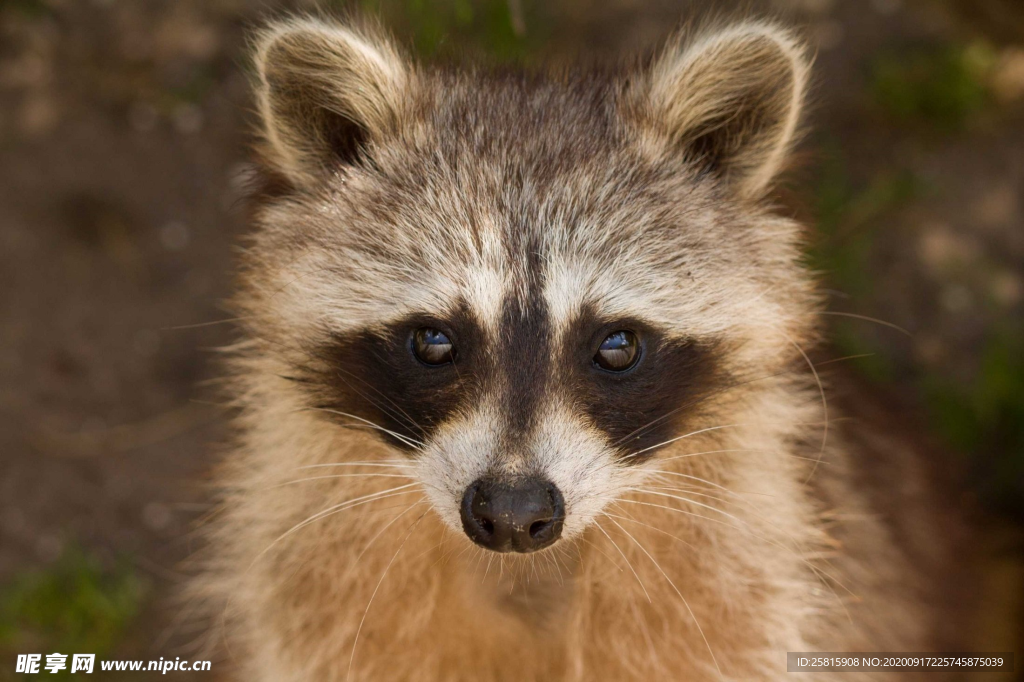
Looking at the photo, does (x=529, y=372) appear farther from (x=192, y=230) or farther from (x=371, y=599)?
(x=192, y=230)

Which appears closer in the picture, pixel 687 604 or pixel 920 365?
pixel 687 604

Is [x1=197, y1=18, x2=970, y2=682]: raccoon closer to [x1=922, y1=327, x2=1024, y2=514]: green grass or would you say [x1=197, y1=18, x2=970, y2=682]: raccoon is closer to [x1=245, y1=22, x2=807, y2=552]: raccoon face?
[x1=245, y1=22, x2=807, y2=552]: raccoon face

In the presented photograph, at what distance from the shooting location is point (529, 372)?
1857 mm

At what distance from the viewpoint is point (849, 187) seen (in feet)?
13.1

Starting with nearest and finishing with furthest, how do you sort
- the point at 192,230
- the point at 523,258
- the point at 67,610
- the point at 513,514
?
the point at 513,514 → the point at 523,258 → the point at 67,610 → the point at 192,230

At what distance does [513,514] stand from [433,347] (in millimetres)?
384

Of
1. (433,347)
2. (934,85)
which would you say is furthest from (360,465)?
(934,85)

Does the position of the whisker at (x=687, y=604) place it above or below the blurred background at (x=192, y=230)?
below

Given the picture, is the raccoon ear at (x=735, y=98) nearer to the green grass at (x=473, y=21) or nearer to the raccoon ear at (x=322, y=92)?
the raccoon ear at (x=322, y=92)

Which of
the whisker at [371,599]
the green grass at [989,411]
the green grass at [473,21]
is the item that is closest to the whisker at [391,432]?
the whisker at [371,599]

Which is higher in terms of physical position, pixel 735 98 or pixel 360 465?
pixel 735 98

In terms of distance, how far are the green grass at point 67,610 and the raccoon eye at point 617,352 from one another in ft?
7.88

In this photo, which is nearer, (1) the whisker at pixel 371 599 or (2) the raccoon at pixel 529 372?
(2) the raccoon at pixel 529 372

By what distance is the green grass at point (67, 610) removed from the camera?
3.47 metres
